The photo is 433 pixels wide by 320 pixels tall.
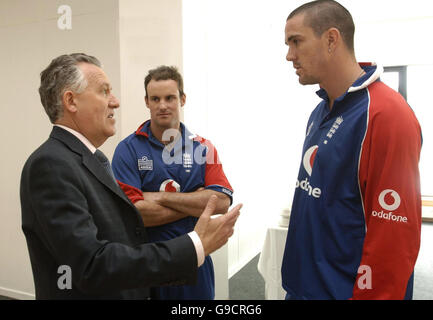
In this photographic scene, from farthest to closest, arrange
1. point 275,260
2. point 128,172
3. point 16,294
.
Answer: point 16,294
point 275,260
point 128,172

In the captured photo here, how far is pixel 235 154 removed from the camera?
11.9 ft

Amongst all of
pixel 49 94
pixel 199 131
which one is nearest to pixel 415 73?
pixel 199 131

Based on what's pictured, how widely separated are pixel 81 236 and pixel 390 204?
91 centimetres

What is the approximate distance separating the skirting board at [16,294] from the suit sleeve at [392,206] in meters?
3.12

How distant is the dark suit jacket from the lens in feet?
3.00

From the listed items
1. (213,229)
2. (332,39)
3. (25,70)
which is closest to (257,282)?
(213,229)

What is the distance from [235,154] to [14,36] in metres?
2.35

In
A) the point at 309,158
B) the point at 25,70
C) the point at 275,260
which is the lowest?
the point at 275,260

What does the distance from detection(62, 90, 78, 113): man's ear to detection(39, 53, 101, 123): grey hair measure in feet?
0.04

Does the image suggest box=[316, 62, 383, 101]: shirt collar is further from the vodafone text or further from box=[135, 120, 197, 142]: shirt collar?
box=[135, 120, 197, 142]: shirt collar

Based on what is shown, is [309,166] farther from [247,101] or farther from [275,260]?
[247,101]

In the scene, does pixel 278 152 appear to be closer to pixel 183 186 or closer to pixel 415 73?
pixel 415 73

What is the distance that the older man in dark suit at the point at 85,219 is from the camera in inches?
36.2

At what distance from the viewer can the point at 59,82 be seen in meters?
1.13
